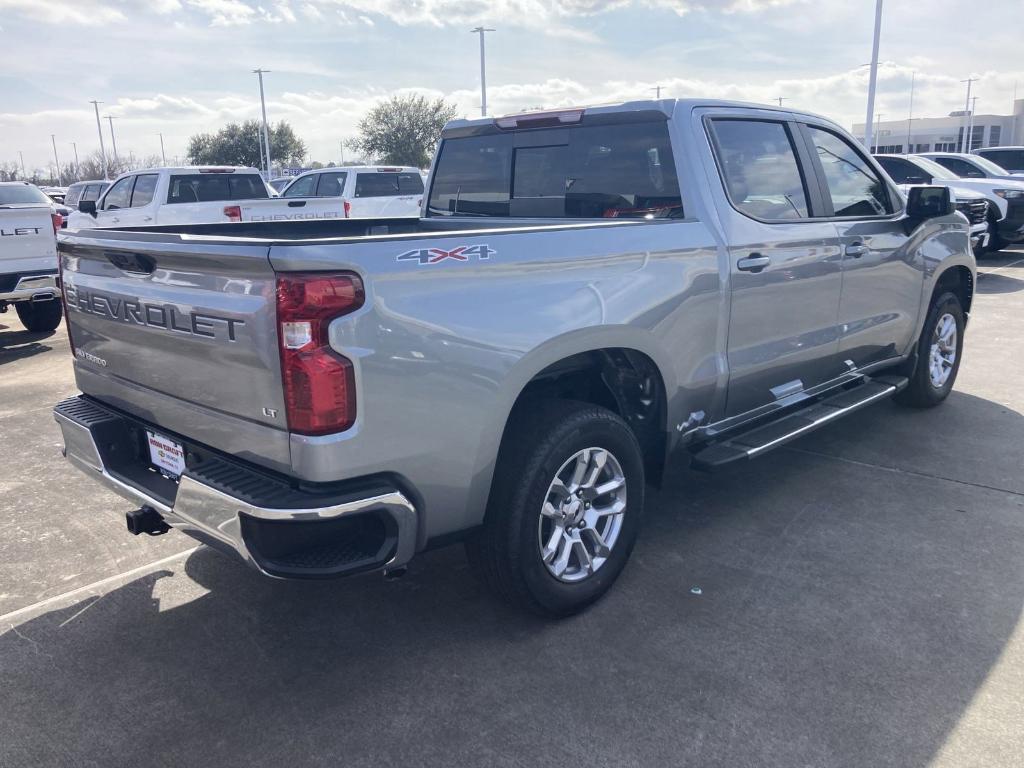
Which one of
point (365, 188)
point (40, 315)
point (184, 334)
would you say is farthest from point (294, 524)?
point (365, 188)

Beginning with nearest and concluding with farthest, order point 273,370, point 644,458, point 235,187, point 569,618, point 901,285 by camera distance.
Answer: point 273,370 < point 569,618 < point 644,458 < point 901,285 < point 235,187

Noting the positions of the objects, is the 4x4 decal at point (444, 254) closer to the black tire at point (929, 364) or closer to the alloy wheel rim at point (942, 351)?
the black tire at point (929, 364)

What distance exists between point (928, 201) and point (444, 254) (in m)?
3.67

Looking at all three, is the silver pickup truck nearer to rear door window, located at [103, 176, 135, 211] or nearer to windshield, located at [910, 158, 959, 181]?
windshield, located at [910, 158, 959, 181]

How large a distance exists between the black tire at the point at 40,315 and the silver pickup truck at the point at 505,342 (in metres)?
6.65

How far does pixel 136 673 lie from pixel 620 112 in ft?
10.3

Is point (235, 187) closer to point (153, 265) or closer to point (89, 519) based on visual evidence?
point (89, 519)

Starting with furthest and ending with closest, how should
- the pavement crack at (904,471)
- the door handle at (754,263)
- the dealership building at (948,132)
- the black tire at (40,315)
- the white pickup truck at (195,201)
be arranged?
the dealership building at (948,132) → the white pickup truck at (195,201) → the black tire at (40,315) → the pavement crack at (904,471) → the door handle at (754,263)

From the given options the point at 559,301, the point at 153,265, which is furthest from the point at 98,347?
the point at 559,301

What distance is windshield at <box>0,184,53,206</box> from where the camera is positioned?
10.1 metres

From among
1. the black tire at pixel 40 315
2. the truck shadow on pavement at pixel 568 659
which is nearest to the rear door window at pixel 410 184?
the black tire at pixel 40 315

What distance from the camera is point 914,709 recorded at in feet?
9.09

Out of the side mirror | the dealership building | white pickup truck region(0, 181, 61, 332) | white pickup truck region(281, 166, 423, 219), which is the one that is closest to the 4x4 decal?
the side mirror

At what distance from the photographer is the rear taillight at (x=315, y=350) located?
243cm
